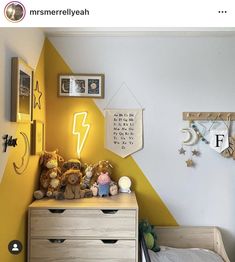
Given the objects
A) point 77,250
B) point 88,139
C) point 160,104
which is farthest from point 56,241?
point 160,104

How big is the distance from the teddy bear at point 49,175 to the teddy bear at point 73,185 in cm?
7

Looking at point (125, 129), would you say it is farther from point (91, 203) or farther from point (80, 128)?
point (91, 203)

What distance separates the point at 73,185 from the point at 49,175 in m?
0.21

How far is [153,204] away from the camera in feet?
7.66

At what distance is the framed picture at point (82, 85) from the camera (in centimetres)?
232

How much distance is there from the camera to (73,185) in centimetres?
209

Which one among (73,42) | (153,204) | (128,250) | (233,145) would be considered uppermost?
(73,42)

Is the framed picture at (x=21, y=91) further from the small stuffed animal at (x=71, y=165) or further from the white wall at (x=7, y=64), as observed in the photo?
the small stuffed animal at (x=71, y=165)

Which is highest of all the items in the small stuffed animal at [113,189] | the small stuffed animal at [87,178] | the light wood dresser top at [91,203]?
the small stuffed animal at [87,178]
